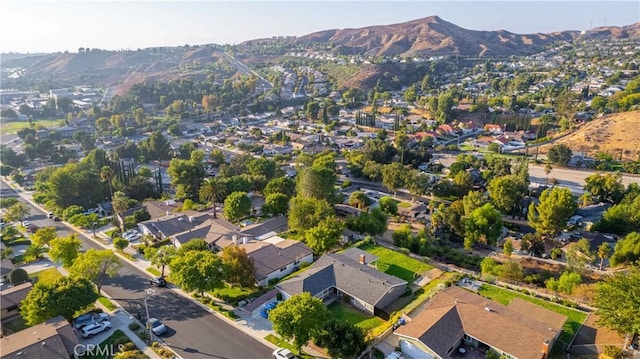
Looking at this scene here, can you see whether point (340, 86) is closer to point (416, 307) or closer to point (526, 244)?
point (526, 244)

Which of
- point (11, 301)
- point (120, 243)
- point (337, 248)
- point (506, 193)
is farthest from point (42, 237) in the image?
point (506, 193)

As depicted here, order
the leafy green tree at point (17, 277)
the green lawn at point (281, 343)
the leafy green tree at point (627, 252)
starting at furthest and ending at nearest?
the leafy green tree at point (627, 252) → the leafy green tree at point (17, 277) → the green lawn at point (281, 343)

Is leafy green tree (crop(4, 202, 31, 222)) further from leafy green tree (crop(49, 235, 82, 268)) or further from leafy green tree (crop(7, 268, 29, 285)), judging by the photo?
leafy green tree (crop(49, 235, 82, 268))

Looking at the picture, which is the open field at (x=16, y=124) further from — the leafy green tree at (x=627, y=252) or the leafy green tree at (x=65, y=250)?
the leafy green tree at (x=627, y=252)

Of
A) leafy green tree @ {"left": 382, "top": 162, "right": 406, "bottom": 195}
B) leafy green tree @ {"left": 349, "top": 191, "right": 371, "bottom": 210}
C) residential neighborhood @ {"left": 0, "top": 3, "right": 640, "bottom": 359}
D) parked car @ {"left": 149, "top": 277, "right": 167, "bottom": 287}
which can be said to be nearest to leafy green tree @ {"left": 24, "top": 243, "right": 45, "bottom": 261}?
residential neighborhood @ {"left": 0, "top": 3, "right": 640, "bottom": 359}

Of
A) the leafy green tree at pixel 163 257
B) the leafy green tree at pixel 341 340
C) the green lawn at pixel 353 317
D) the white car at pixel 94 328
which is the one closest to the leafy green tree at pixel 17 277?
the leafy green tree at pixel 163 257
